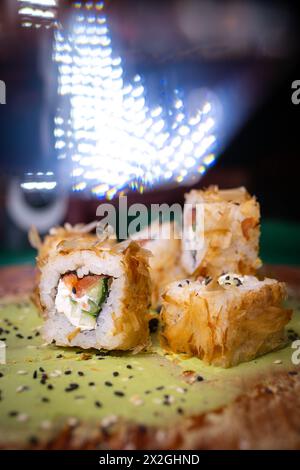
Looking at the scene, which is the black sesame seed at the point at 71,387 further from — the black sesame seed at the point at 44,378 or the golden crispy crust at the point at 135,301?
the golden crispy crust at the point at 135,301

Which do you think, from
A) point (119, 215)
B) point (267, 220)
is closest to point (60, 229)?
point (119, 215)

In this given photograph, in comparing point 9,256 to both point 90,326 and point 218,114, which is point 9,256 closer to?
point 218,114

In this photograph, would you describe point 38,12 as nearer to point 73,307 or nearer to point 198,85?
point 198,85

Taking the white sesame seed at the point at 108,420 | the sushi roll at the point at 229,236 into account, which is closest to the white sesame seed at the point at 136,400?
the white sesame seed at the point at 108,420

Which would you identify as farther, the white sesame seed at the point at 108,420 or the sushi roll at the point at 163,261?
the sushi roll at the point at 163,261

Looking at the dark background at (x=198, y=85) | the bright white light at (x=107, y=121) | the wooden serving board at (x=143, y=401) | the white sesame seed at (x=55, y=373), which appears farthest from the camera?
the dark background at (x=198, y=85)

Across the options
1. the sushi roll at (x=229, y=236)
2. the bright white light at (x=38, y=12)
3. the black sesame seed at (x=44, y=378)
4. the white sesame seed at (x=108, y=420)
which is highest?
the bright white light at (x=38, y=12)

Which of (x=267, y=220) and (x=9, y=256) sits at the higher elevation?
(x=267, y=220)
